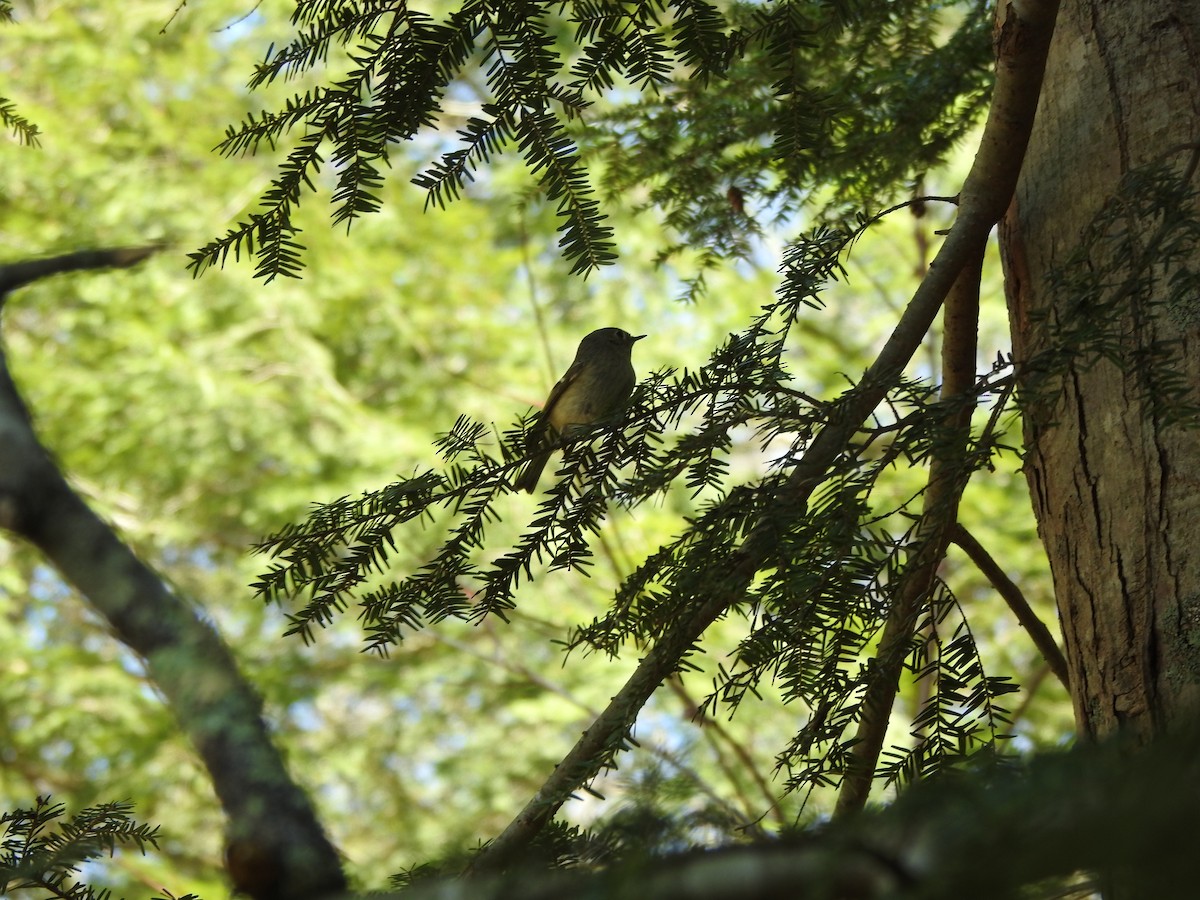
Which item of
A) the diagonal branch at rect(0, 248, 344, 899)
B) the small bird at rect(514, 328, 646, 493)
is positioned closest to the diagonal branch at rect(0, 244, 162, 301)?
the diagonal branch at rect(0, 248, 344, 899)

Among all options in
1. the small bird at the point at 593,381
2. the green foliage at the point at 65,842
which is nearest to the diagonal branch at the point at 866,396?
the green foliage at the point at 65,842

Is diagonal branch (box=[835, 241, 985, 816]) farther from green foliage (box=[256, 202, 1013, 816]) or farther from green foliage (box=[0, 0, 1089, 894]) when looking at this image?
green foliage (box=[0, 0, 1089, 894])

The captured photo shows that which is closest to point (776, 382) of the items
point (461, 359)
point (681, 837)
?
point (681, 837)

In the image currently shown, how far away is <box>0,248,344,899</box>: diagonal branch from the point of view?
2.59 feet

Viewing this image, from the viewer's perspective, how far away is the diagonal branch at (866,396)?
142 centimetres

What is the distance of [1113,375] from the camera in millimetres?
1664

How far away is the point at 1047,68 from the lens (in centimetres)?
199

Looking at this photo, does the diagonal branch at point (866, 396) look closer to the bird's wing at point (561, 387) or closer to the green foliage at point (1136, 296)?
the green foliage at point (1136, 296)

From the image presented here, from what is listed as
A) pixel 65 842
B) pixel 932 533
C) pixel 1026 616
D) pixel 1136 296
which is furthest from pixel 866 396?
pixel 65 842

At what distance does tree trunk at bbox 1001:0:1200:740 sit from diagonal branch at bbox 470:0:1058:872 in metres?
0.12

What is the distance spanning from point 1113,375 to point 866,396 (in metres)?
0.41

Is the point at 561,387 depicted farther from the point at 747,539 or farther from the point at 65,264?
the point at 65,264

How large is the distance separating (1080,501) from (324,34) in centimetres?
134

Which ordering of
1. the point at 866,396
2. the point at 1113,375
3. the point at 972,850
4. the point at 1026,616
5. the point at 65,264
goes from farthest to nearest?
the point at 1026,616 → the point at 1113,375 → the point at 866,396 → the point at 65,264 → the point at 972,850
